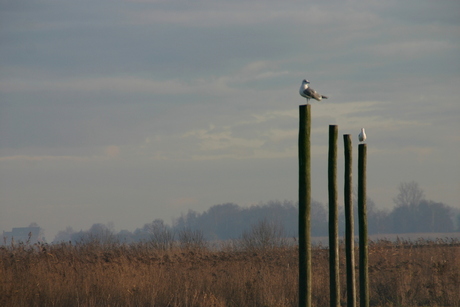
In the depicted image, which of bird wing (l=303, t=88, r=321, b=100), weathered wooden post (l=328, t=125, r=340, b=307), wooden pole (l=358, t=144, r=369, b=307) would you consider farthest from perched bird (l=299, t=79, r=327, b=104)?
wooden pole (l=358, t=144, r=369, b=307)

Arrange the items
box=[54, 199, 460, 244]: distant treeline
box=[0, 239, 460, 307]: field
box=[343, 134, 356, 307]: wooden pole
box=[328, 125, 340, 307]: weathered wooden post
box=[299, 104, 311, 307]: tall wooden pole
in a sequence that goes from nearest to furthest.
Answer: box=[299, 104, 311, 307]: tall wooden pole
box=[328, 125, 340, 307]: weathered wooden post
box=[343, 134, 356, 307]: wooden pole
box=[0, 239, 460, 307]: field
box=[54, 199, 460, 244]: distant treeline

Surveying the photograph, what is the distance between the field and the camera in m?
12.4

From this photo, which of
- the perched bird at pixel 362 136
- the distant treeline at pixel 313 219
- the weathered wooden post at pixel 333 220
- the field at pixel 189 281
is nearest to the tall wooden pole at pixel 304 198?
the weathered wooden post at pixel 333 220

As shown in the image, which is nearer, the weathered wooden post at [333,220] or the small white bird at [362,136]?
the weathered wooden post at [333,220]

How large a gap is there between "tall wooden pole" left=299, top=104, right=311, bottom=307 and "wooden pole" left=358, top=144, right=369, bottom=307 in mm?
2604

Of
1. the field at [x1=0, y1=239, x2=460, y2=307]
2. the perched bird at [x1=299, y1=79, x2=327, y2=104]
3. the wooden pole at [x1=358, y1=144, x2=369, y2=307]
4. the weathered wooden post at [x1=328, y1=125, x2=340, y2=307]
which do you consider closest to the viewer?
the perched bird at [x1=299, y1=79, x2=327, y2=104]

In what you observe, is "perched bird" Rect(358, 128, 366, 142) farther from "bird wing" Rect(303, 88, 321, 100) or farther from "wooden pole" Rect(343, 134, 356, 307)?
"bird wing" Rect(303, 88, 321, 100)

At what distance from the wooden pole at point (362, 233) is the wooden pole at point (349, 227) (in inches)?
22.8

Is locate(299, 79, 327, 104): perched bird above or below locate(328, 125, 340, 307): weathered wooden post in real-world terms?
above

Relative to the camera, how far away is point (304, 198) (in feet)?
27.5

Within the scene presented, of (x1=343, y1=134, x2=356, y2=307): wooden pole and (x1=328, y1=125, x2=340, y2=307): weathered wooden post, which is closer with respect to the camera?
(x1=328, y1=125, x2=340, y2=307): weathered wooden post

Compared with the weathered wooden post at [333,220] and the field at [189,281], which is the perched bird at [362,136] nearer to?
the weathered wooden post at [333,220]

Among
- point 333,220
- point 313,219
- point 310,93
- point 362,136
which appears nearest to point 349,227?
point 333,220

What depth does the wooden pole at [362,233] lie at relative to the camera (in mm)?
10654
